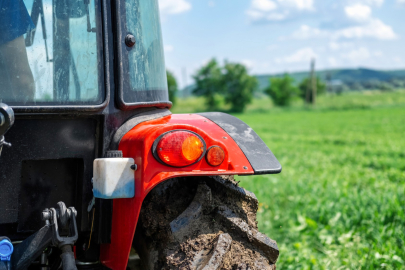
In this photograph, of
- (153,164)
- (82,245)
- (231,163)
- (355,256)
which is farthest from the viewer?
(355,256)

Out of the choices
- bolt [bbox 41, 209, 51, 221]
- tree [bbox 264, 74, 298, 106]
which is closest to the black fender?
bolt [bbox 41, 209, 51, 221]

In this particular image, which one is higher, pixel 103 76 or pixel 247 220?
pixel 103 76

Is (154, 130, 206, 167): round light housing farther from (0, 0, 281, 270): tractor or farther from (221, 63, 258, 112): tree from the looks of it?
(221, 63, 258, 112): tree

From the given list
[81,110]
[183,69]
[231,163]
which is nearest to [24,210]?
[81,110]

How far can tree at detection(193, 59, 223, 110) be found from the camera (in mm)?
65188

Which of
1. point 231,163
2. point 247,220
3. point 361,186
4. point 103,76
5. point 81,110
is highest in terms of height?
point 103,76

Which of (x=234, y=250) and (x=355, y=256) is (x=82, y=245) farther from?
(x=355, y=256)

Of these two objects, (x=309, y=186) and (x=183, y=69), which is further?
(x=183, y=69)

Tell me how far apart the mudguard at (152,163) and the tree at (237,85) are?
198 feet

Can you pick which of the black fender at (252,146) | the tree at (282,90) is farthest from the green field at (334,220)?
the tree at (282,90)

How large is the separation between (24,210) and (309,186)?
5.27m

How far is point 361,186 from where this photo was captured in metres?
6.89

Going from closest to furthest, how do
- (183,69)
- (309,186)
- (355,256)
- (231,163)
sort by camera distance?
1. (231,163)
2. (355,256)
3. (309,186)
4. (183,69)

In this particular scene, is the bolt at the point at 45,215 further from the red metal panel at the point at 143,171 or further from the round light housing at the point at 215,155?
the round light housing at the point at 215,155
